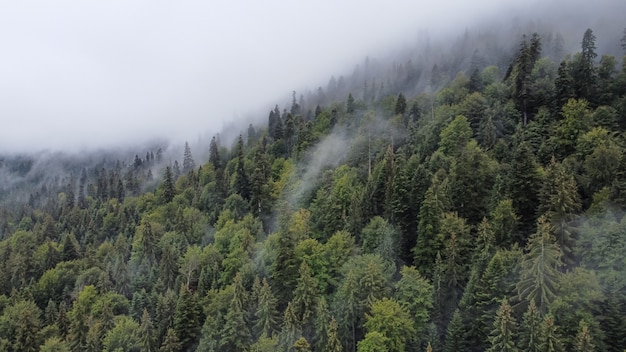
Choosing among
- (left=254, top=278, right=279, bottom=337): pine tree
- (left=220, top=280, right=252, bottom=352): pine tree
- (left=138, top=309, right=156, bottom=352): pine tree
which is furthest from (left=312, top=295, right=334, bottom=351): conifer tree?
(left=138, top=309, right=156, bottom=352): pine tree

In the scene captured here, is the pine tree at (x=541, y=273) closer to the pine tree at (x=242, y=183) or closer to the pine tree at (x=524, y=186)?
the pine tree at (x=524, y=186)

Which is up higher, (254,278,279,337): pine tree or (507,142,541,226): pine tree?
(507,142,541,226): pine tree

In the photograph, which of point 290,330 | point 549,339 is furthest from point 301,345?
point 549,339

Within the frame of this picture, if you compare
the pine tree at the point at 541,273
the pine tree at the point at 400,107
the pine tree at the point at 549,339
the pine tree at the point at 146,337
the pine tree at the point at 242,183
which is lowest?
the pine tree at the point at 242,183

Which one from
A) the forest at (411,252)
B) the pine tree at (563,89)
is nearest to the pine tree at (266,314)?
the forest at (411,252)

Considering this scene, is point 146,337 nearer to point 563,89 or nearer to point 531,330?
point 531,330

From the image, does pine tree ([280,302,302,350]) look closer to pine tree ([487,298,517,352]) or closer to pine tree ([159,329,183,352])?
pine tree ([159,329,183,352])

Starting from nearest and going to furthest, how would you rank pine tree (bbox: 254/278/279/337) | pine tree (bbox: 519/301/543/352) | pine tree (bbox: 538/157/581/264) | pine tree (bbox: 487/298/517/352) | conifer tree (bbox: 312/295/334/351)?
pine tree (bbox: 519/301/543/352) < pine tree (bbox: 487/298/517/352) < pine tree (bbox: 538/157/581/264) < conifer tree (bbox: 312/295/334/351) < pine tree (bbox: 254/278/279/337)
